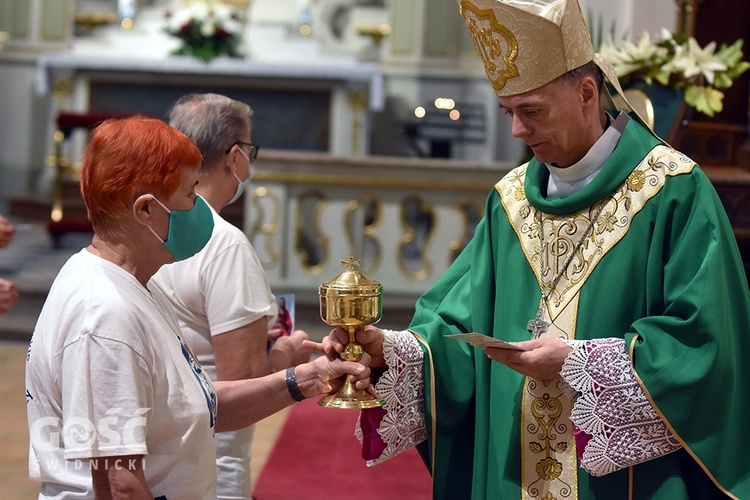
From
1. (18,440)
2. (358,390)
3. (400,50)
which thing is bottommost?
(18,440)

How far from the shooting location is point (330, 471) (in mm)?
4438

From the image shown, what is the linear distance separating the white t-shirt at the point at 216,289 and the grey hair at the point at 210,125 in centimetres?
17

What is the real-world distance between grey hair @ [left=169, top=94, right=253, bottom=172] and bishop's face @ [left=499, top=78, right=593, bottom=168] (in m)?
0.77

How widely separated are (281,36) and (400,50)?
1315 mm

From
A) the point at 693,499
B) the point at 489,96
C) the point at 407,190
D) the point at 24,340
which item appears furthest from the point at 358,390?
the point at 489,96

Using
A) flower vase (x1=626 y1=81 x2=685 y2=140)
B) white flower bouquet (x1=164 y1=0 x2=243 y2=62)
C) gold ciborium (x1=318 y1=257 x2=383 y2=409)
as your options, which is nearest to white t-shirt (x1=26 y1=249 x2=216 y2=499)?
gold ciborium (x1=318 y1=257 x2=383 y2=409)

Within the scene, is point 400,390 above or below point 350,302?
below

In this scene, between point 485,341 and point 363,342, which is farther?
point 363,342

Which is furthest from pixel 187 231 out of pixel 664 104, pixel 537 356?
pixel 664 104

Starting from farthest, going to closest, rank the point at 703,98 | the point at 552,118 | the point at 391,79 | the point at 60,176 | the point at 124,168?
the point at 391,79
the point at 60,176
the point at 703,98
the point at 552,118
the point at 124,168

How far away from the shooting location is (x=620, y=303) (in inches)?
83.3

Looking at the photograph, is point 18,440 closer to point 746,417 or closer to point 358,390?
point 358,390

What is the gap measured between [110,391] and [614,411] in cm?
98

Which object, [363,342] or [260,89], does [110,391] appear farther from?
[260,89]
